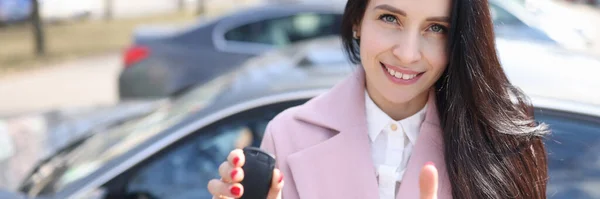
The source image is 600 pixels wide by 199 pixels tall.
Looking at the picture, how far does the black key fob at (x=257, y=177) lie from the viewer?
53.9 inches

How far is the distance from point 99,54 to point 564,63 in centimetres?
1094

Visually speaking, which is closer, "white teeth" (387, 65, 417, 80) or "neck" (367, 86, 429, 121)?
"white teeth" (387, 65, 417, 80)

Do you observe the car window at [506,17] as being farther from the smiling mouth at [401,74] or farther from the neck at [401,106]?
the smiling mouth at [401,74]

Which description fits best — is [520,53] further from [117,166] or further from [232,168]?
[232,168]

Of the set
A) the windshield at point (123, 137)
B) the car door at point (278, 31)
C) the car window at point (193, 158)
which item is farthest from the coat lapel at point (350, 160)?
the car door at point (278, 31)

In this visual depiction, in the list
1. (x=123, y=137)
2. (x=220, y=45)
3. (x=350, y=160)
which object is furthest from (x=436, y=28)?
(x=220, y=45)

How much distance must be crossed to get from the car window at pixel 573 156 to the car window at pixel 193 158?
1.01 meters

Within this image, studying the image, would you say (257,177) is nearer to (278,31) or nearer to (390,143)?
(390,143)

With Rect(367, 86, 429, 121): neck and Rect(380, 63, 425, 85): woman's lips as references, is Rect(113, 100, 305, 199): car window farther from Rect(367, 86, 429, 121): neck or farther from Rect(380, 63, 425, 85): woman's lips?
Rect(380, 63, 425, 85): woman's lips

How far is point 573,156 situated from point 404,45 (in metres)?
1.12

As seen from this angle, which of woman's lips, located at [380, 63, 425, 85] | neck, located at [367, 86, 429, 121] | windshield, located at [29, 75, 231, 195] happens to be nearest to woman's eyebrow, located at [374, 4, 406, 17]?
woman's lips, located at [380, 63, 425, 85]

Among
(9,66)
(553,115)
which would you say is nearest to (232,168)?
(553,115)

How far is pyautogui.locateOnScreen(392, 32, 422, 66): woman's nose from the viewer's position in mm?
1535

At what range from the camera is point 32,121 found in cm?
485
